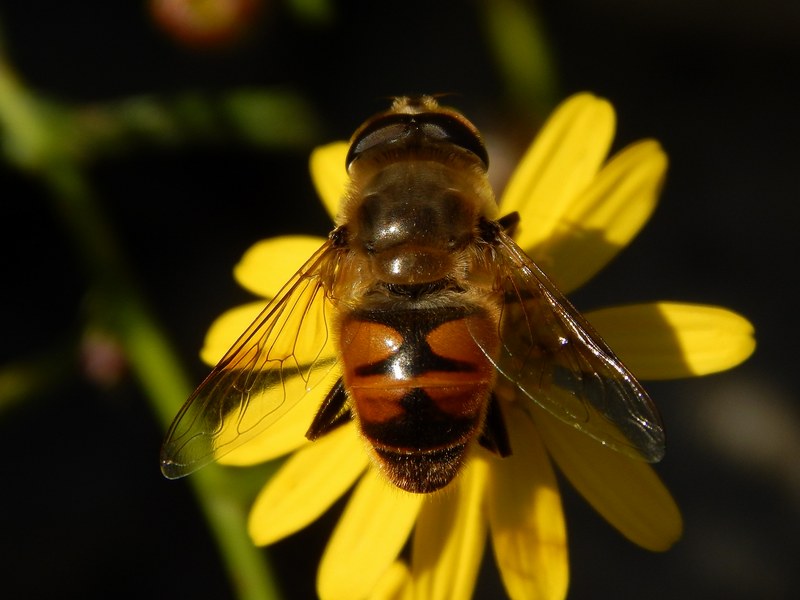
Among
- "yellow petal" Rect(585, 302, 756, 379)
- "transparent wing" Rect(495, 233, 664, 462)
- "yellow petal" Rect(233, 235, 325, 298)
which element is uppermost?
"yellow petal" Rect(233, 235, 325, 298)

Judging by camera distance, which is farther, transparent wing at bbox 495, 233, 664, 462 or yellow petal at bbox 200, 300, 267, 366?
yellow petal at bbox 200, 300, 267, 366

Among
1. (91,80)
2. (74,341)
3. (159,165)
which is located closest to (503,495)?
(74,341)

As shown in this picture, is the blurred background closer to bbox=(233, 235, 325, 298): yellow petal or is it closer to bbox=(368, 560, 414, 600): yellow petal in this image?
bbox=(233, 235, 325, 298): yellow petal

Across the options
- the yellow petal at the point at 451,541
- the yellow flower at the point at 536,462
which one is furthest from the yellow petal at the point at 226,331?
the yellow petal at the point at 451,541

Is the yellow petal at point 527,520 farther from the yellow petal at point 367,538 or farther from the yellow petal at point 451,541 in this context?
the yellow petal at point 367,538

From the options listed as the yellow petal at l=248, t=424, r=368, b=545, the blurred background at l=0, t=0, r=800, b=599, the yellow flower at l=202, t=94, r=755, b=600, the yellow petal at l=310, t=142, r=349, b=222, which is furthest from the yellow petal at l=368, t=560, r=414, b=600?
the blurred background at l=0, t=0, r=800, b=599
